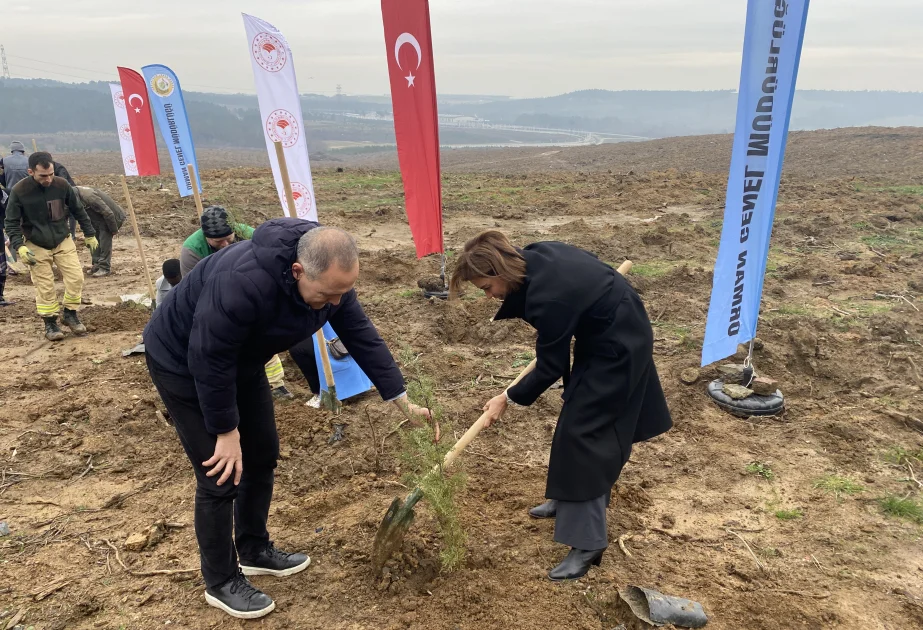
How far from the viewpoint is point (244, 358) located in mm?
2369

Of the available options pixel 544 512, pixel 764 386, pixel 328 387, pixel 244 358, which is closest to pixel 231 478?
pixel 244 358

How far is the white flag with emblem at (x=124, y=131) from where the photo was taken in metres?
11.7

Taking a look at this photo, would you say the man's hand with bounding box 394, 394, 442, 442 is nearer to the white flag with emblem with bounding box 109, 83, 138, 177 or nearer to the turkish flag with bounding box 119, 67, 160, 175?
the turkish flag with bounding box 119, 67, 160, 175

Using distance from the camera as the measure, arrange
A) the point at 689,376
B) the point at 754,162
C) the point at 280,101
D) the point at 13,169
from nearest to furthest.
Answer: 1. the point at 754,162
2. the point at 689,376
3. the point at 280,101
4. the point at 13,169

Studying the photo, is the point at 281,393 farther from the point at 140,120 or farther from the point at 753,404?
the point at 140,120

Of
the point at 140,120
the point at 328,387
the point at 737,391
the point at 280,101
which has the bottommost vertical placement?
the point at 737,391

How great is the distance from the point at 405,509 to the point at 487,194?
13290 mm

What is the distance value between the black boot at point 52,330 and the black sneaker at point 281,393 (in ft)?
10.6

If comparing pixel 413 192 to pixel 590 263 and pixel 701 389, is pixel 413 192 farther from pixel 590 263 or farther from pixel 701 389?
pixel 590 263

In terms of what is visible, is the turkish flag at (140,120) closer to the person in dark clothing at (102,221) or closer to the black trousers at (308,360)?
the person in dark clothing at (102,221)

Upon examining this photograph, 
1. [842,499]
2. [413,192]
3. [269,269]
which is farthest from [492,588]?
[413,192]

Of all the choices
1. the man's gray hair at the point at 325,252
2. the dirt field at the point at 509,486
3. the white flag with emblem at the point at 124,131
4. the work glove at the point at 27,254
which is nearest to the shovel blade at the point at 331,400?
the dirt field at the point at 509,486

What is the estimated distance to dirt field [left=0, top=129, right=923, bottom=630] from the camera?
2775 millimetres

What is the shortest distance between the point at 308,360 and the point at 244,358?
2.43m
